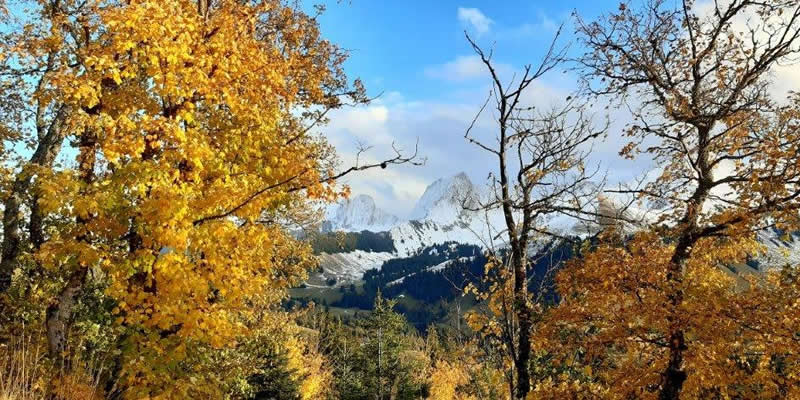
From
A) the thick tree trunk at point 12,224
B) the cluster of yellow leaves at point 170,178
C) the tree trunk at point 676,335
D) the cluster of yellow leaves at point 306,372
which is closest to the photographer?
the cluster of yellow leaves at point 170,178

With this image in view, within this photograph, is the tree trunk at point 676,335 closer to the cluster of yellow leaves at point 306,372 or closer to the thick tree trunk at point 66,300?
the thick tree trunk at point 66,300

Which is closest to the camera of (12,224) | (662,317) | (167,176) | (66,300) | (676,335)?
(167,176)

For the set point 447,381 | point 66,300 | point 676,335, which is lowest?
point 447,381

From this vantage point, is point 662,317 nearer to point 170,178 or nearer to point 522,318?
point 522,318

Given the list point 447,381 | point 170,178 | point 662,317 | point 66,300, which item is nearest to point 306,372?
point 447,381

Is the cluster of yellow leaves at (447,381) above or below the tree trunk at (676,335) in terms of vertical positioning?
below

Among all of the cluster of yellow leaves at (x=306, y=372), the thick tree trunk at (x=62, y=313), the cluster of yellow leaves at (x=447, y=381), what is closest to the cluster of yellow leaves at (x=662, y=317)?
the thick tree trunk at (x=62, y=313)

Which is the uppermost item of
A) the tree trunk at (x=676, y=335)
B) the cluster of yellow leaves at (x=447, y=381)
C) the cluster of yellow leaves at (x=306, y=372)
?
the tree trunk at (x=676, y=335)

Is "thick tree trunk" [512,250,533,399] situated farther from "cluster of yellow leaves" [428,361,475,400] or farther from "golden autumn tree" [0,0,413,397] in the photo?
"cluster of yellow leaves" [428,361,475,400]

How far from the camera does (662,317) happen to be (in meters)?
12.9

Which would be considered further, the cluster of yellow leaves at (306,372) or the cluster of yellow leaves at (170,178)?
the cluster of yellow leaves at (306,372)

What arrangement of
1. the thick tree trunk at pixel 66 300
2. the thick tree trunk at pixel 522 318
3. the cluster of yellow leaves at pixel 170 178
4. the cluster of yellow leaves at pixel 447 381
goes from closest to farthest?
the cluster of yellow leaves at pixel 170 178, the thick tree trunk at pixel 66 300, the thick tree trunk at pixel 522 318, the cluster of yellow leaves at pixel 447 381

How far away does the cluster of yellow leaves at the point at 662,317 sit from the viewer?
11844mm

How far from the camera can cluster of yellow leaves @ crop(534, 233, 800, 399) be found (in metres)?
11.8
